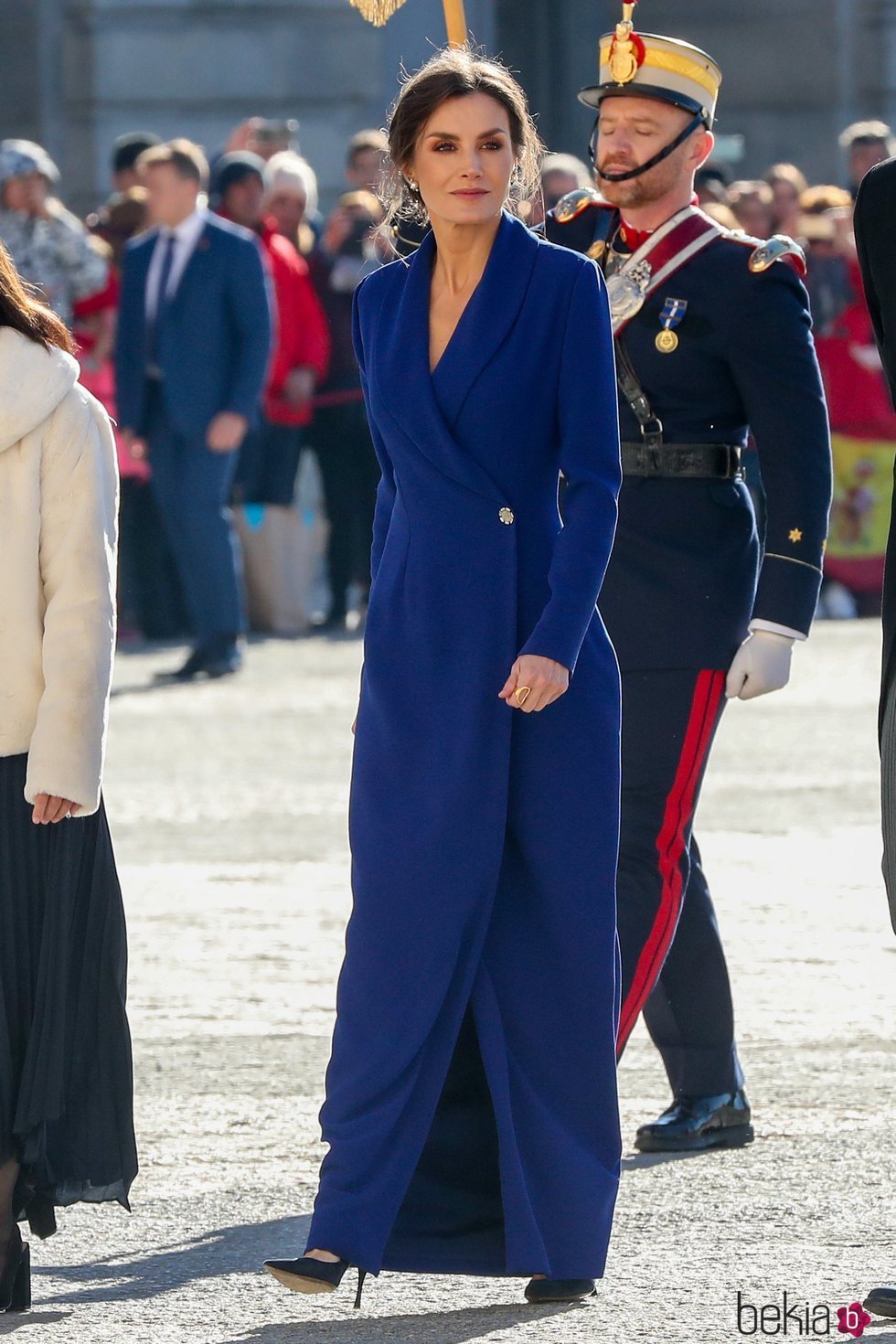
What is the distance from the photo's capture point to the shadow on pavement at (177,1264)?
4.70 m

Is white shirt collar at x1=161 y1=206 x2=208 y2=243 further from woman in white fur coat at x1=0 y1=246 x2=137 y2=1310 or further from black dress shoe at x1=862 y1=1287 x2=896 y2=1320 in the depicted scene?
black dress shoe at x1=862 y1=1287 x2=896 y2=1320

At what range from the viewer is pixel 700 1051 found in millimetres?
5691

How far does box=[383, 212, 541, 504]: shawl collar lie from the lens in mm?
4605

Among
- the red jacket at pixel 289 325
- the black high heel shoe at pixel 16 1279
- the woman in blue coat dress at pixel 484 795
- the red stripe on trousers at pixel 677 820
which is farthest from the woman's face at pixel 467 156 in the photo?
the red jacket at pixel 289 325

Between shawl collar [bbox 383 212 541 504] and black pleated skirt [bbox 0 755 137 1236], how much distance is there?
2.62ft

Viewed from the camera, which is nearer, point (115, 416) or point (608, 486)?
point (608, 486)

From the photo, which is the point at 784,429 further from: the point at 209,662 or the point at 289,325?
the point at 289,325

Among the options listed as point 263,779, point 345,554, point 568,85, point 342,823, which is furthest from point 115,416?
point 568,85

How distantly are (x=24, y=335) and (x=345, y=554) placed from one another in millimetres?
10060

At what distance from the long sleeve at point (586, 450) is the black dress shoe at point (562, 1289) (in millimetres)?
928

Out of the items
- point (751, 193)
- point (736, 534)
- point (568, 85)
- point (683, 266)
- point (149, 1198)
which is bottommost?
point (149, 1198)

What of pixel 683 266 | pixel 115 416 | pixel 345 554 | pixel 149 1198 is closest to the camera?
pixel 149 1198

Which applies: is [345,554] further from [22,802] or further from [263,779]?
[22,802]

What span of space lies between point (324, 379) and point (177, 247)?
2272mm
